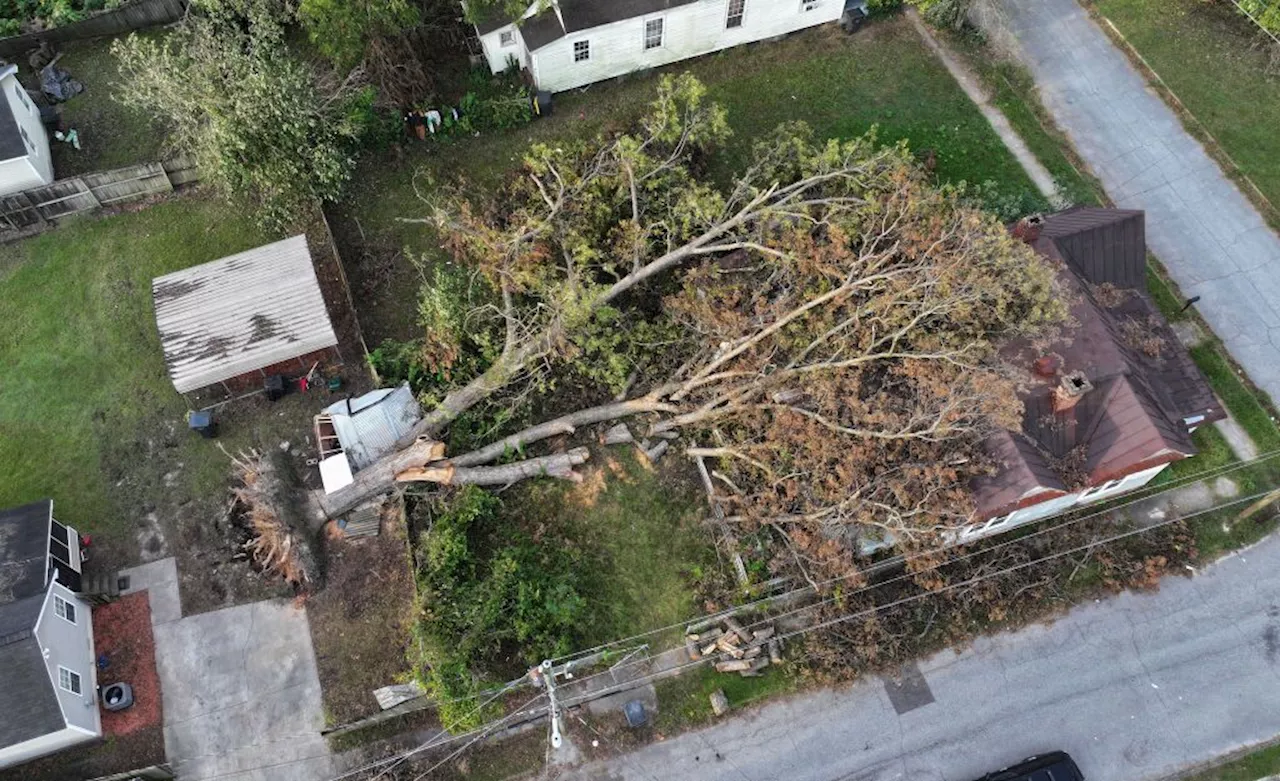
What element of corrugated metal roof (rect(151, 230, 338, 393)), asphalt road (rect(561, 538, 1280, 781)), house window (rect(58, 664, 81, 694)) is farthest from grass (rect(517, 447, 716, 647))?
house window (rect(58, 664, 81, 694))

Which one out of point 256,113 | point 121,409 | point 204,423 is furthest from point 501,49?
point 121,409

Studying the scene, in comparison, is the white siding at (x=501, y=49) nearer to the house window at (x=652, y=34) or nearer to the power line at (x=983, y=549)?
the house window at (x=652, y=34)

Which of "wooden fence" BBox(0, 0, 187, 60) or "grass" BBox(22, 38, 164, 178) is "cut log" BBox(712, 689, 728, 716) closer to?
"grass" BBox(22, 38, 164, 178)

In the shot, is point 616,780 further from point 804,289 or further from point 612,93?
point 612,93

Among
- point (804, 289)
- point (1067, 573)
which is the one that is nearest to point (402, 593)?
point (804, 289)

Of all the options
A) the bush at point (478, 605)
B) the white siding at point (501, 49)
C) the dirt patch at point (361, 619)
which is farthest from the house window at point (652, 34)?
the dirt patch at point (361, 619)

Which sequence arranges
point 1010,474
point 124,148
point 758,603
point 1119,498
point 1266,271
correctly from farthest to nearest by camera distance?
point 124,148 < point 1266,271 < point 1119,498 < point 758,603 < point 1010,474
